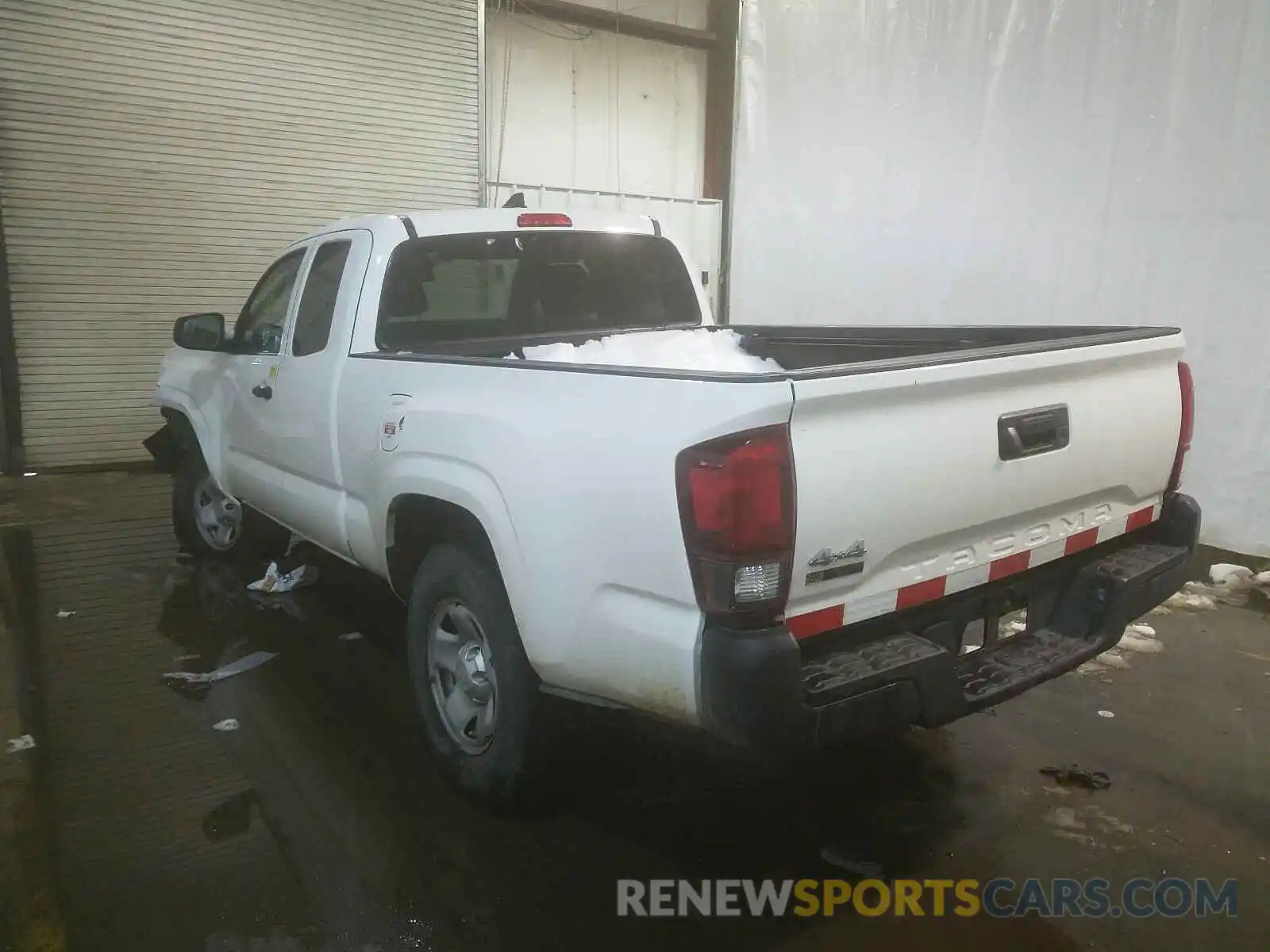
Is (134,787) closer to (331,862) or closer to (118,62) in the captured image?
(331,862)

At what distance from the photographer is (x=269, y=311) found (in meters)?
4.63

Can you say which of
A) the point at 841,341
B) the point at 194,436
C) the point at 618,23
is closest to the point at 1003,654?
the point at 841,341

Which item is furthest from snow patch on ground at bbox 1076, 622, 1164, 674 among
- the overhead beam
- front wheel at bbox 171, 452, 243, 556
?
the overhead beam

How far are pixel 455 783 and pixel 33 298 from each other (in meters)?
7.48

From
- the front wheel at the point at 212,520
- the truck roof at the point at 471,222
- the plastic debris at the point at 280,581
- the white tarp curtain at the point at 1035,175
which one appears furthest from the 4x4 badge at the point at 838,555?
the white tarp curtain at the point at 1035,175

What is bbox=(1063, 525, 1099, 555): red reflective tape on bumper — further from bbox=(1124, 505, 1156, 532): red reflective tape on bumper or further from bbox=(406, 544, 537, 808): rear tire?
bbox=(406, 544, 537, 808): rear tire

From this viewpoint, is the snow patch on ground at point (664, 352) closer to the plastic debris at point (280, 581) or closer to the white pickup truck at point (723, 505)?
the white pickup truck at point (723, 505)

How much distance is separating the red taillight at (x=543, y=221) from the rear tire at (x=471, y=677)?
5.35ft

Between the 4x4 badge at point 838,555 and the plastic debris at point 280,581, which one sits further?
the plastic debris at point 280,581

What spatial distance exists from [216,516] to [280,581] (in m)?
0.72

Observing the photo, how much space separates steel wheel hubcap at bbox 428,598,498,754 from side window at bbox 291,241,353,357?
1.45 meters

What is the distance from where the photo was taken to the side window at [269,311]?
14.1ft

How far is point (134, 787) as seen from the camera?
304cm

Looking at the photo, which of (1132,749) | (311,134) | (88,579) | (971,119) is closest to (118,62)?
(311,134)
